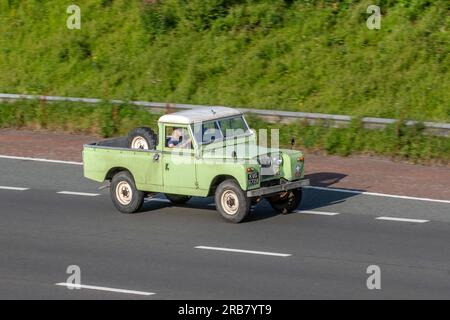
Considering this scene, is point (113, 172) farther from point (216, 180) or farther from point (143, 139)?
point (216, 180)

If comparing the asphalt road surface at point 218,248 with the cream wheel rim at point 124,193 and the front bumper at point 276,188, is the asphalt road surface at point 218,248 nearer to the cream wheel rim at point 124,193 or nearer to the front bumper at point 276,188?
the cream wheel rim at point 124,193

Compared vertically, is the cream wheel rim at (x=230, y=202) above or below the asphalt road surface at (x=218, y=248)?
above

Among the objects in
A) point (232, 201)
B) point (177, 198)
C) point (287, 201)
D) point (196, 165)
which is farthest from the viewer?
point (177, 198)

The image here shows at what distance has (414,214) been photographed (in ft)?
61.4

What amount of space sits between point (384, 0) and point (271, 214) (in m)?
10.7

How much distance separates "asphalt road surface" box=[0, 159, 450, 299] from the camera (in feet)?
47.3

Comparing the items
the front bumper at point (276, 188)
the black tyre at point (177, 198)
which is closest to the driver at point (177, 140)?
the black tyre at point (177, 198)

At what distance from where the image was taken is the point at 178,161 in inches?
716

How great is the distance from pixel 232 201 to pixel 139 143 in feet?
7.91

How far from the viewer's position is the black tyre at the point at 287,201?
18547 mm

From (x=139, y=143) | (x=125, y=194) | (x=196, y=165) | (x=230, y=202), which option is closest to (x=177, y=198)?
(x=125, y=194)

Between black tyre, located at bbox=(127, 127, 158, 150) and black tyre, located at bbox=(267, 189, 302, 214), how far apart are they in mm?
Result: 2383

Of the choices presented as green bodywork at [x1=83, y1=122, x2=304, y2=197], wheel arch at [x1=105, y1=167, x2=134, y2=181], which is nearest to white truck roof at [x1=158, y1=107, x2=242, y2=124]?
green bodywork at [x1=83, y1=122, x2=304, y2=197]
